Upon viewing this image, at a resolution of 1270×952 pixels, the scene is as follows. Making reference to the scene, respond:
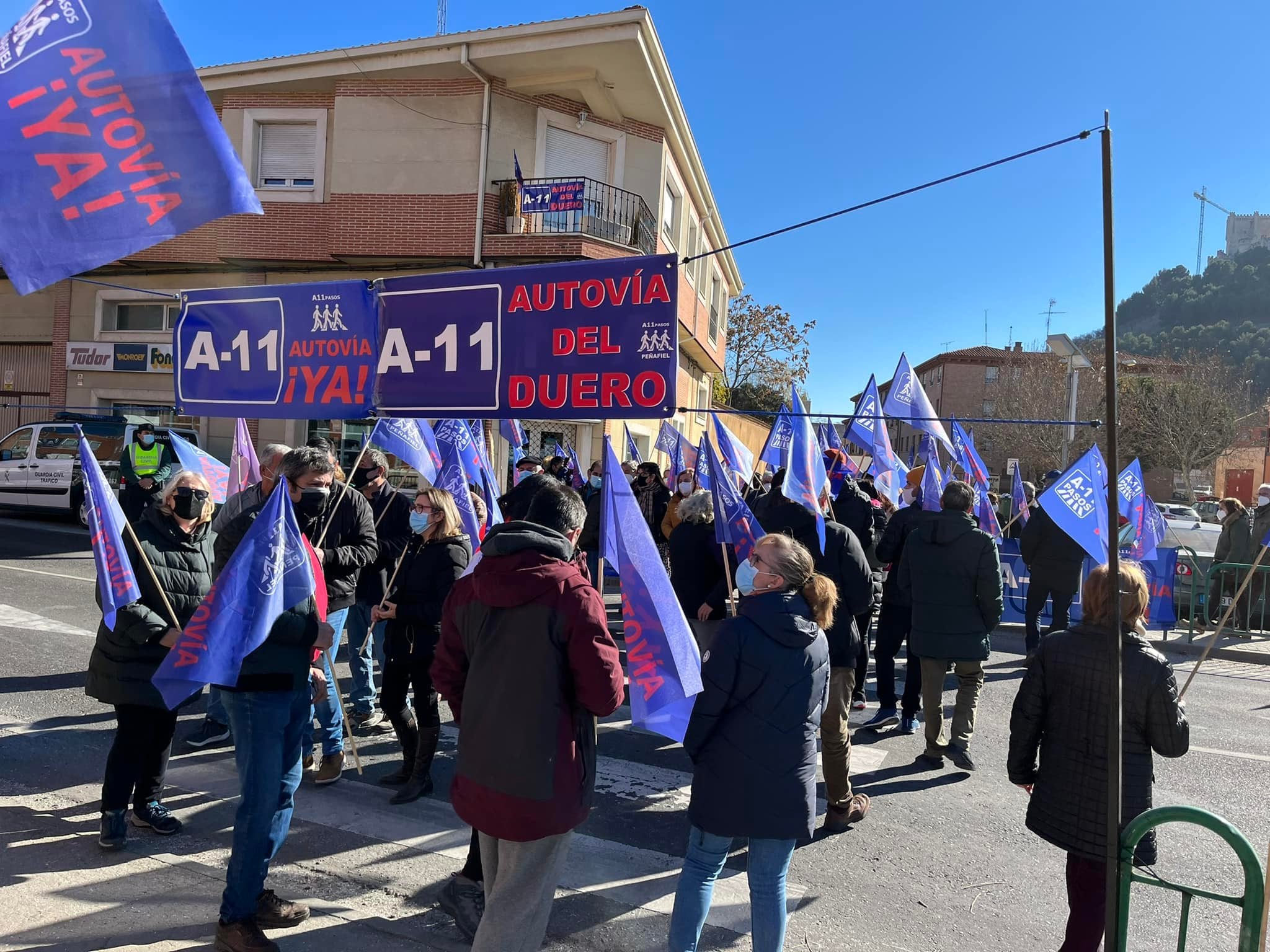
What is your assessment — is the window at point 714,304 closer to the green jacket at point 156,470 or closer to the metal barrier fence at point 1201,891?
the green jacket at point 156,470

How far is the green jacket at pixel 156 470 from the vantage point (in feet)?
30.5

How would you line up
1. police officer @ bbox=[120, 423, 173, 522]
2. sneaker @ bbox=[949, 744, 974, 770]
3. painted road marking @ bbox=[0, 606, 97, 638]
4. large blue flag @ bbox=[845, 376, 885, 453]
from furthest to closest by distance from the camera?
1. large blue flag @ bbox=[845, 376, 885, 453]
2. police officer @ bbox=[120, 423, 173, 522]
3. painted road marking @ bbox=[0, 606, 97, 638]
4. sneaker @ bbox=[949, 744, 974, 770]

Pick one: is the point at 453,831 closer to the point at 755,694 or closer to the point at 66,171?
the point at 755,694

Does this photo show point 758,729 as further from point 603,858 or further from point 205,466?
point 205,466

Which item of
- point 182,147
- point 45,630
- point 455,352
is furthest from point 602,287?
point 45,630

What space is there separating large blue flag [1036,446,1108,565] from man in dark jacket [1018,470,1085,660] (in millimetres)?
2051

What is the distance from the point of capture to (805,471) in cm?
620

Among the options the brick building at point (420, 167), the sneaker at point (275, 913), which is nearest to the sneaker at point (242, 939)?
the sneaker at point (275, 913)

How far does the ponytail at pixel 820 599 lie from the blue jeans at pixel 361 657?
3528 millimetres

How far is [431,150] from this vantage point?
651 inches

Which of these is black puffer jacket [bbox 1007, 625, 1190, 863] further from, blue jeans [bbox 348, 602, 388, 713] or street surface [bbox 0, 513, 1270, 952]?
blue jeans [bbox 348, 602, 388, 713]

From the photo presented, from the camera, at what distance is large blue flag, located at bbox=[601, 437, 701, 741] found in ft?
10.5

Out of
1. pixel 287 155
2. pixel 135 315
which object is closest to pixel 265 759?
pixel 287 155

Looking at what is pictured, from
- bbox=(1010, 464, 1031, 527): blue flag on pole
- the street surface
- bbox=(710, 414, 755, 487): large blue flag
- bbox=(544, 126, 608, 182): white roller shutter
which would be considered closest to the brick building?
bbox=(544, 126, 608, 182): white roller shutter
